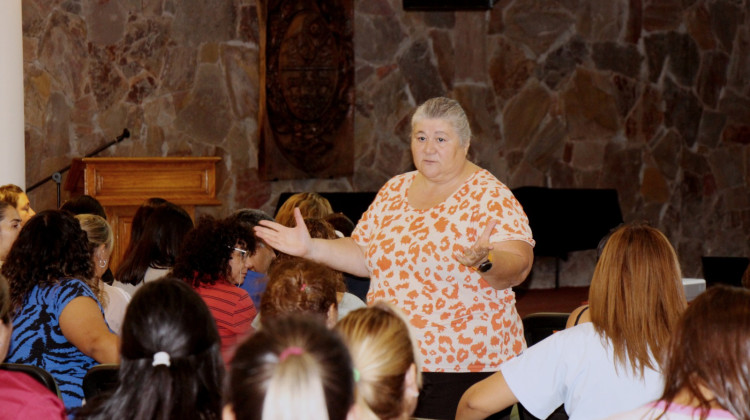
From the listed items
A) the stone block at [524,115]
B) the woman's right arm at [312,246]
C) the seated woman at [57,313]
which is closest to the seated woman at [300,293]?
the woman's right arm at [312,246]

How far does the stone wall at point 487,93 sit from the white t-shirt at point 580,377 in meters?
6.80

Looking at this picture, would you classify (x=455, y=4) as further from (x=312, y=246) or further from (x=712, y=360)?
(x=712, y=360)

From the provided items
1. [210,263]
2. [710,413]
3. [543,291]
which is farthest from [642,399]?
[543,291]

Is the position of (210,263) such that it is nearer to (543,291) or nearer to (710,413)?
(710,413)

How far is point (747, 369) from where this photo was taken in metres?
1.77

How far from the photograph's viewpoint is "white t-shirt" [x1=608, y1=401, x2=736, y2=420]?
1.83m

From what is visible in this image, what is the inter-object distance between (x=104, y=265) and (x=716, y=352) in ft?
9.08

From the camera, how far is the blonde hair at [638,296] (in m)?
2.39

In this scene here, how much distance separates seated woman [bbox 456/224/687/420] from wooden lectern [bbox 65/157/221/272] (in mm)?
5445

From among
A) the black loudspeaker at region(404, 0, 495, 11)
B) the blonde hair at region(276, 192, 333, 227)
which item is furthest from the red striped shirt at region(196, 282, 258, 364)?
the black loudspeaker at region(404, 0, 495, 11)

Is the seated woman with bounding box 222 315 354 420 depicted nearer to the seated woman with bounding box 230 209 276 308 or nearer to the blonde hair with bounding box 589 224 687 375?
the blonde hair with bounding box 589 224 687 375

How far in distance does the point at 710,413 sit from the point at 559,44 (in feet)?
30.0

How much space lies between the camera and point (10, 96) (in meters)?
6.23

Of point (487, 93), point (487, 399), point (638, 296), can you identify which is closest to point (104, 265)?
point (487, 399)
